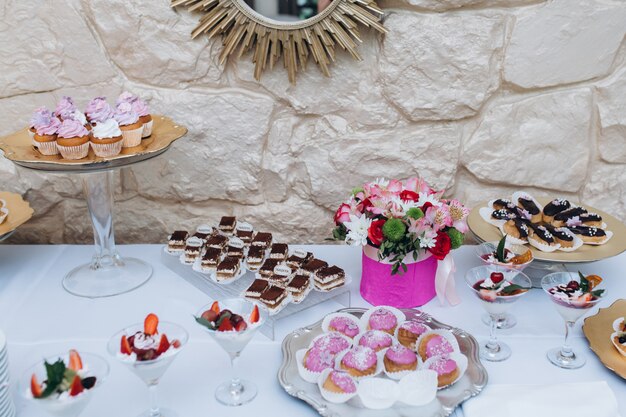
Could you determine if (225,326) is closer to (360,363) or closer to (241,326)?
(241,326)

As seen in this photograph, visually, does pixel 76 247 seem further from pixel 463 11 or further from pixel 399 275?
pixel 463 11

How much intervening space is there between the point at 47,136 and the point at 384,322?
76 cm

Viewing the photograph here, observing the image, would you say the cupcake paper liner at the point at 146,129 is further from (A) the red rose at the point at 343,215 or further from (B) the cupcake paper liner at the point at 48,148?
(A) the red rose at the point at 343,215

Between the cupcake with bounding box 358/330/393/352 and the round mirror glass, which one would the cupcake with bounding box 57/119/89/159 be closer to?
the round mirror glass

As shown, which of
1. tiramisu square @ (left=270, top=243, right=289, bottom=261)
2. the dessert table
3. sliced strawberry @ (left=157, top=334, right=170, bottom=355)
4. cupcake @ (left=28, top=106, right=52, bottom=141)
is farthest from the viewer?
tiramisu square @ (left=270, top=243, right=289, bottom=261)

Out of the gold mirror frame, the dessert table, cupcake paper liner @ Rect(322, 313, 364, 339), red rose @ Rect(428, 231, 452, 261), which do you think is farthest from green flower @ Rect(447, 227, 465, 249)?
the gold mirror frame

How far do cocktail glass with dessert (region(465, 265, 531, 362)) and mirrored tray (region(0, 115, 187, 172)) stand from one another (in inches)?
27.0

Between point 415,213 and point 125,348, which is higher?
point 415,213

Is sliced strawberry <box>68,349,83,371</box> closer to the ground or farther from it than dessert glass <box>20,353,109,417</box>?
farther from it

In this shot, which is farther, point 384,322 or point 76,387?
point 384,322

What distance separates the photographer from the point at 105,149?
1.27 meters

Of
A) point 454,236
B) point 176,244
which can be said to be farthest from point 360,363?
point 176,244

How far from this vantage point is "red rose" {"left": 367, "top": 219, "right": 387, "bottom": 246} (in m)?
1.23

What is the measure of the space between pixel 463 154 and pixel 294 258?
0.52m
